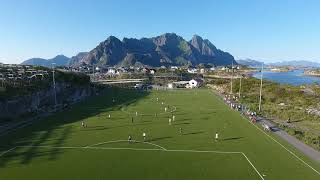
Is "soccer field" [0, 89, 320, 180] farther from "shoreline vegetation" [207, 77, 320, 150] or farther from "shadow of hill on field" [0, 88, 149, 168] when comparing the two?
"shoreline vegetation" [207, 77, 320, 150]

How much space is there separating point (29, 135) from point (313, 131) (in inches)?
1631

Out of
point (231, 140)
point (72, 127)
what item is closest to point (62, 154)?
point (72, 127)

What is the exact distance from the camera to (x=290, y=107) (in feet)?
268

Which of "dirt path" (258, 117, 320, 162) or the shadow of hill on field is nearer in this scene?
the shadow of hill on field

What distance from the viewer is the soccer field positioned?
115 feet

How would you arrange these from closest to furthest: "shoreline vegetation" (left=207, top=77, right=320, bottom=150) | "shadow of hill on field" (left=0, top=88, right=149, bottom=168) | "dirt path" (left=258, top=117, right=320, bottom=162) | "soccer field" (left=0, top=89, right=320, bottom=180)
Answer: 1. "soccer field" (left=0, top=89, right=320, bottom=180)
2. "shadow of hill on field" (left=0, top=88, right=149, bottom=168)
3. "dirt path" (left=258, top=117, right=320, bottom=162)
4. "shoreline vegetation" (left=207, top=77, right=320, bottom=150)

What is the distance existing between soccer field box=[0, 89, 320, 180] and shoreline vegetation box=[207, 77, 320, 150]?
16.6 feet

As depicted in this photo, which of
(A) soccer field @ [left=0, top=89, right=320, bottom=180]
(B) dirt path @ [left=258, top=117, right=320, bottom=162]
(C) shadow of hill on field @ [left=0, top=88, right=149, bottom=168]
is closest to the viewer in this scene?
(A) soccer field @ [left=0, top=89, right=320, bottom=180]

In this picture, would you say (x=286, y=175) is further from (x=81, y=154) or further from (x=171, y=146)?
(x=81, y=154)

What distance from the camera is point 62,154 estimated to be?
137 ft

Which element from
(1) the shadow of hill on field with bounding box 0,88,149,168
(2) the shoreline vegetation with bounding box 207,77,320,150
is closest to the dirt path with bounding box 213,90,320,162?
(2) the shoreline vegetation with bounding box 207,77,320,150

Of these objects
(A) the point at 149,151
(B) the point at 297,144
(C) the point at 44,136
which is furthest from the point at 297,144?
(C) the point at 44,136

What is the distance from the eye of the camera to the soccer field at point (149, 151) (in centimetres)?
3503

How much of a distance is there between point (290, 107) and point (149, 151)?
48761mm
